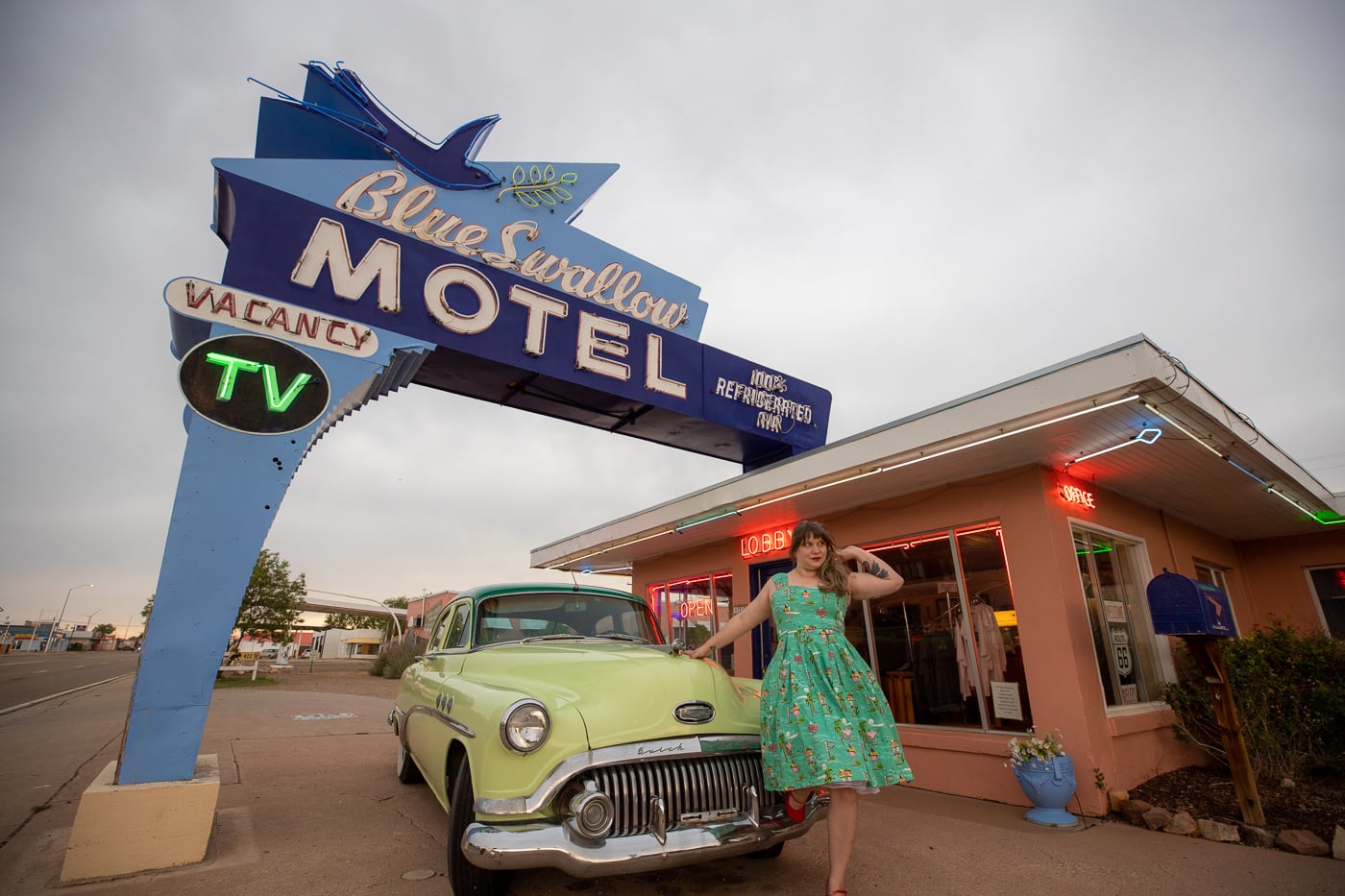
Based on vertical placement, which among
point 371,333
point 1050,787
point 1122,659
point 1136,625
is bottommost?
point 1050,787

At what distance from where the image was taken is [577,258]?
7.48 metres

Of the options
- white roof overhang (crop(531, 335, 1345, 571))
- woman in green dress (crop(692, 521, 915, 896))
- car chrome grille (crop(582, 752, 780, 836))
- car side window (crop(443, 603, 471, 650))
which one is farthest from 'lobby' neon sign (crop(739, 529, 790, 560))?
car chrome grille (crop(582, 752, 780, 836))

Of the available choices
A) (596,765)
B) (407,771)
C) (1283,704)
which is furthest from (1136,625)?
(407,771)

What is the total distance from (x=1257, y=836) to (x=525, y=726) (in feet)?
16.2

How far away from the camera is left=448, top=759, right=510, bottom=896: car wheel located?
2.76 metres

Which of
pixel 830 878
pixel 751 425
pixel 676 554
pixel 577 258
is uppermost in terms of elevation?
pixel 577 258

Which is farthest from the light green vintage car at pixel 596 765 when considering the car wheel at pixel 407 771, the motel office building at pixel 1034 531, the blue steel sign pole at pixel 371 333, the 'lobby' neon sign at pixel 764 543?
the 'lobby' neon sign at pixel 764 543

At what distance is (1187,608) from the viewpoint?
4852mm

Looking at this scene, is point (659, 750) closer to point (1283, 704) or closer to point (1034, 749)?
point (1034, 749)

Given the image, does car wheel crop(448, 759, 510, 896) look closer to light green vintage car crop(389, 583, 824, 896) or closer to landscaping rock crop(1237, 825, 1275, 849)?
light green vintage car crop(389, 583, 824, 896)

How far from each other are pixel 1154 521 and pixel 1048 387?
14.6ft

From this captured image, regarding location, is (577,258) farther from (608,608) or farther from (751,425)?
(608,608)

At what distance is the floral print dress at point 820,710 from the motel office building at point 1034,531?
2.70m

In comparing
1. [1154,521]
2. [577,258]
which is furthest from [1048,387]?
[577,258]
